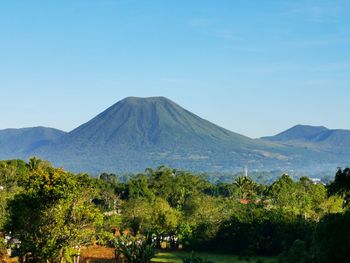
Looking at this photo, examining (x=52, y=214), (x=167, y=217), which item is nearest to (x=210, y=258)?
(x=167, y=217)

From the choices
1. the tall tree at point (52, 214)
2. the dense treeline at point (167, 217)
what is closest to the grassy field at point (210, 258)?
the dense treeline at point (167, 217)

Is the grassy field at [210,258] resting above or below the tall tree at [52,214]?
below

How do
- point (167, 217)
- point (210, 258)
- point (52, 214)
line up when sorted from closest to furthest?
1. point (52, 214)
2. point (210, 258)
3. point (167, 217)

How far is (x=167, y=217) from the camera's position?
4984 centimetres

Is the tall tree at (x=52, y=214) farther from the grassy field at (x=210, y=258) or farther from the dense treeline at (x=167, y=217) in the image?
the grassy field at (x=210, y=258)

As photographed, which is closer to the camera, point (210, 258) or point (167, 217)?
point (210, 258)

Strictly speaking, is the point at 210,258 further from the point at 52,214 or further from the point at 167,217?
the point at 52,214

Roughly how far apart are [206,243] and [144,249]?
14134mm

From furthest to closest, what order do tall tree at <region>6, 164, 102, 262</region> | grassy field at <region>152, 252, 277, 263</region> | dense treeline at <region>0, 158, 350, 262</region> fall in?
grassy field at <region>152, 252, 277, 263</region>, tall tree at <region>6, 164, 102, 262</region>, dense treeline at <region>0, 158, 350, 262</region>

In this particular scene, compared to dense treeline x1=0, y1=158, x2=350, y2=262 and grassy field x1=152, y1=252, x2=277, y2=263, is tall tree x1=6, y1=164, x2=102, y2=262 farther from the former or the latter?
grassy field x1=152, y1=252, x2=277, y2=263

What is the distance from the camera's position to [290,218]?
46.4 metres

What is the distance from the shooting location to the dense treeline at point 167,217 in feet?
89.3

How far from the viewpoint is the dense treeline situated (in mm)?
27219

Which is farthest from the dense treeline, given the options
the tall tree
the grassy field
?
the grassy field
